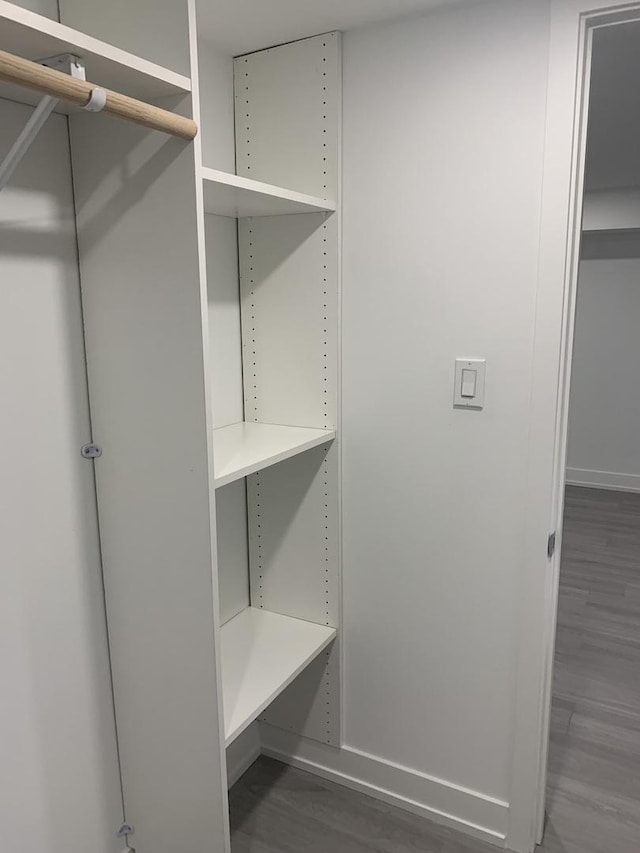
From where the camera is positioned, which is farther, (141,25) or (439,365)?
(439,365)

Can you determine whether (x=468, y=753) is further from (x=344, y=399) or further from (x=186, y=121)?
(x=186, y=121)

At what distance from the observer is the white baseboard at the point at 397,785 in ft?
5.94

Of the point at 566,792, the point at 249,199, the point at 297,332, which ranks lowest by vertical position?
the point at 566,792

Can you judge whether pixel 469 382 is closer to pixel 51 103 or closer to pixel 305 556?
pixel 305 556

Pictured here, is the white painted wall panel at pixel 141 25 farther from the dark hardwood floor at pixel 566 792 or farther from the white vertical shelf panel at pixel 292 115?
the dark hardwood floor at pixel 566 792

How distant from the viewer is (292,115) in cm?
170

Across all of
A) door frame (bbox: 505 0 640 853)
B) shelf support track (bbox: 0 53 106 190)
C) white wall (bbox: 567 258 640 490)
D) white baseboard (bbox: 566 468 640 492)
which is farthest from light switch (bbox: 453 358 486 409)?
white baseboard (bbox: 566 468 640 492)

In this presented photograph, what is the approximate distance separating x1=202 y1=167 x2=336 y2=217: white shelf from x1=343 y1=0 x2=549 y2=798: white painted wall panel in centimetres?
15

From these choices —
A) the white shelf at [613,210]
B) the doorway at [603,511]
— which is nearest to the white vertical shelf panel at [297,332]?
the doorway at [603,511]

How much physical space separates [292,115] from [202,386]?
0.90 m

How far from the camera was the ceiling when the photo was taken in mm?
1422

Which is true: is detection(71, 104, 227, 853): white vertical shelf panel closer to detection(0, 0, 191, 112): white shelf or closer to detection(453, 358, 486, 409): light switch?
detection(0, 0, 191, 112): white shelf

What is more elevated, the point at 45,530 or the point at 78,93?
the point at 78,93

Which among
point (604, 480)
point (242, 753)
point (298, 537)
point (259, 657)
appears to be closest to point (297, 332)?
point (298, 537)
